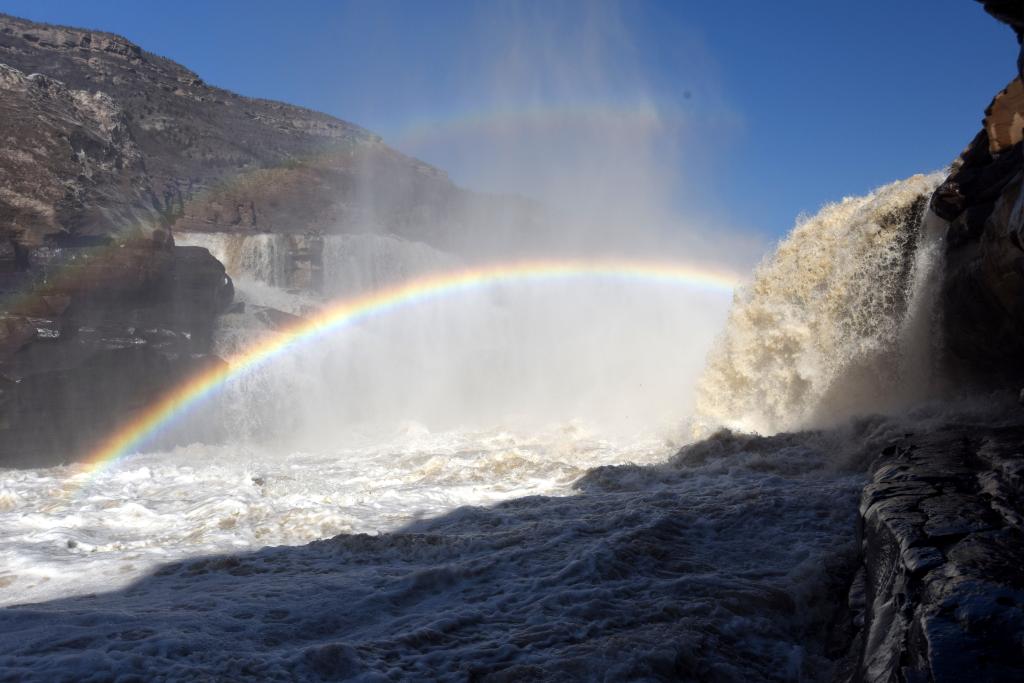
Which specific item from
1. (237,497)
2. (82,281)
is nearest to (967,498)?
(237,497)

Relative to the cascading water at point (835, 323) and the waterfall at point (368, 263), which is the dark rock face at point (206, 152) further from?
the cascading water at point (835, 323)

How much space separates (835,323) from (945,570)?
1075 centimetres

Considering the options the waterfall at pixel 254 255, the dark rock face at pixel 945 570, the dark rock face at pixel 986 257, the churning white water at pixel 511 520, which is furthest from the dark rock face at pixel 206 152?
the dark rock face at pixel 945 570

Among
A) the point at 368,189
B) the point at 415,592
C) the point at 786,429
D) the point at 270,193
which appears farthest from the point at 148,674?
the point at 368,189

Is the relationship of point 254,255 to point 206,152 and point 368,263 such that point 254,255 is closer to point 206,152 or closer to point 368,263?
point 368,263

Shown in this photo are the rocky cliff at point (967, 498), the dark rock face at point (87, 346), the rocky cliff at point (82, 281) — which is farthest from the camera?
the rocky cliff at point (82, 281)

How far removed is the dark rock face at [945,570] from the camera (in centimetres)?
256

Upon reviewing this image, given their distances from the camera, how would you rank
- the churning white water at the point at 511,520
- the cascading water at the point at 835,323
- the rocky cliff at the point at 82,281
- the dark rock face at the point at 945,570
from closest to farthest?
the dark rock face at the point at 945,570 → the churning white water at the point at 511,520 → the cascading water at the point at 835,323 → the rocky cliff at the point at 82,281

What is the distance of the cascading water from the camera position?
37.6 ft

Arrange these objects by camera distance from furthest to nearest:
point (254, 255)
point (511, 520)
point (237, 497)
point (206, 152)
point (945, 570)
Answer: point (206, 152) → point (254, 255) → point (237, 497) → point (511, 520) → point (945, 570)

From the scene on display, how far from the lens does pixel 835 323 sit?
1312 cm

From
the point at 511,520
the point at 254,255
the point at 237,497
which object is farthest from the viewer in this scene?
the point at 254,255

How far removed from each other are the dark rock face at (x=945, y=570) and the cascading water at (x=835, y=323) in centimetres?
642

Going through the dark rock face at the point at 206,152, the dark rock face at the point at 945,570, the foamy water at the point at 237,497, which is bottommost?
the foamy water at the point at 237,497
